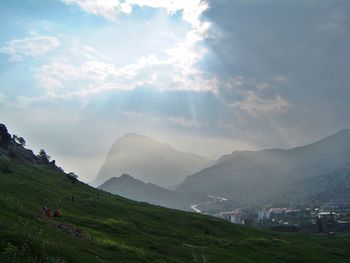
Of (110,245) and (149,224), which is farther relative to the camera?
(149,224)

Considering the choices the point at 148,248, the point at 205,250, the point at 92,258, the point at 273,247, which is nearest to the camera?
the point at 92,258

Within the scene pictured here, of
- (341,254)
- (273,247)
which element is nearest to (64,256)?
(273,247)

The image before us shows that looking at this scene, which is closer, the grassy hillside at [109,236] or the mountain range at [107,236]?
the grassy hillside at [109,236]

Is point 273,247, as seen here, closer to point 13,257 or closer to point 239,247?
point 239,247

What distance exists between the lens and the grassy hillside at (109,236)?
127 ft

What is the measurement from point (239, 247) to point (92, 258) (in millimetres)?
66009

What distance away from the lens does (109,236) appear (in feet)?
240

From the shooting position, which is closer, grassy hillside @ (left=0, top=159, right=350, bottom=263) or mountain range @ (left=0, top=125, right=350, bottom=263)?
grassy hillside @ (left=0, top=159, right=350, bottom=263)

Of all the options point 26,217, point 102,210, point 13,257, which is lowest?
point 13,257

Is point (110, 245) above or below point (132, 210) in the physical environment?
below

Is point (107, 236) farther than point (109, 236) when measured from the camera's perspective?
No

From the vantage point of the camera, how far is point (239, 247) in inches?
4119

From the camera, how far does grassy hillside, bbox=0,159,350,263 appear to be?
127 ft

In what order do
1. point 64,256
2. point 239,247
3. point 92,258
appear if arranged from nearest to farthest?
point 64,256
point 92,258
point 239,247
